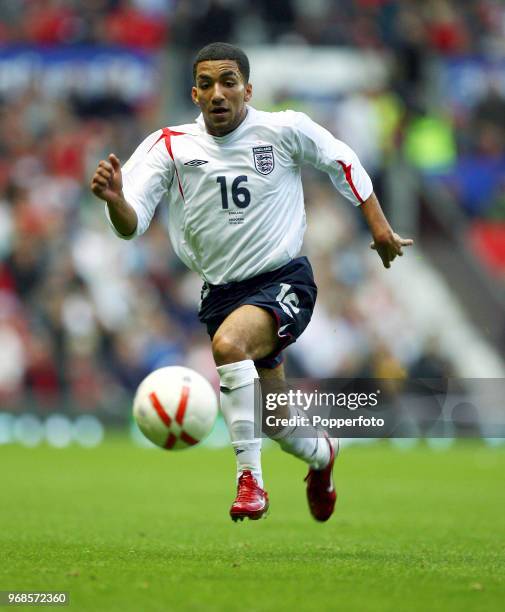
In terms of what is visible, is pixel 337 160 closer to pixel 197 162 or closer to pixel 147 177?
pixel 197 162

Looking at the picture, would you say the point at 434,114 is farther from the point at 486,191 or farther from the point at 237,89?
the point at 237,89

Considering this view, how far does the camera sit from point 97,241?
789 inches

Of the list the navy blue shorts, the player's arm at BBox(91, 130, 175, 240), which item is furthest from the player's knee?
the player's arm at BBox(91, 130, 175, 240)

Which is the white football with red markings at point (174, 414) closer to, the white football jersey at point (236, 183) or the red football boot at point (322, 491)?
the white football jersey at point (236, 183)

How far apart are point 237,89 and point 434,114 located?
13651mm

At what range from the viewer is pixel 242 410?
7.26 meters

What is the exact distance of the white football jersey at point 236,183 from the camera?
7.59 m

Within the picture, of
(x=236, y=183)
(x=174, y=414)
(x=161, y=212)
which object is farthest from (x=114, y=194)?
(x=161, y=212)

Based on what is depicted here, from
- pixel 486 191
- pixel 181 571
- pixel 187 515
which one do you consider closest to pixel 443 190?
pixel 486 191

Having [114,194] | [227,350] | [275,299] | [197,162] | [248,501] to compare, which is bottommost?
[248,501]

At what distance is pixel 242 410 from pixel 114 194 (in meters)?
1.33

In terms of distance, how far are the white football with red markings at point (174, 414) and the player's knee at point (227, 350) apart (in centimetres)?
52

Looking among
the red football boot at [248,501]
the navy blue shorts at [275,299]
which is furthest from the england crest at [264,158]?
the red football boot at [248,501]

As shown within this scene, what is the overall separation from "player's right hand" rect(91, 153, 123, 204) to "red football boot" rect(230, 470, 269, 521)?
1589 millimetres
